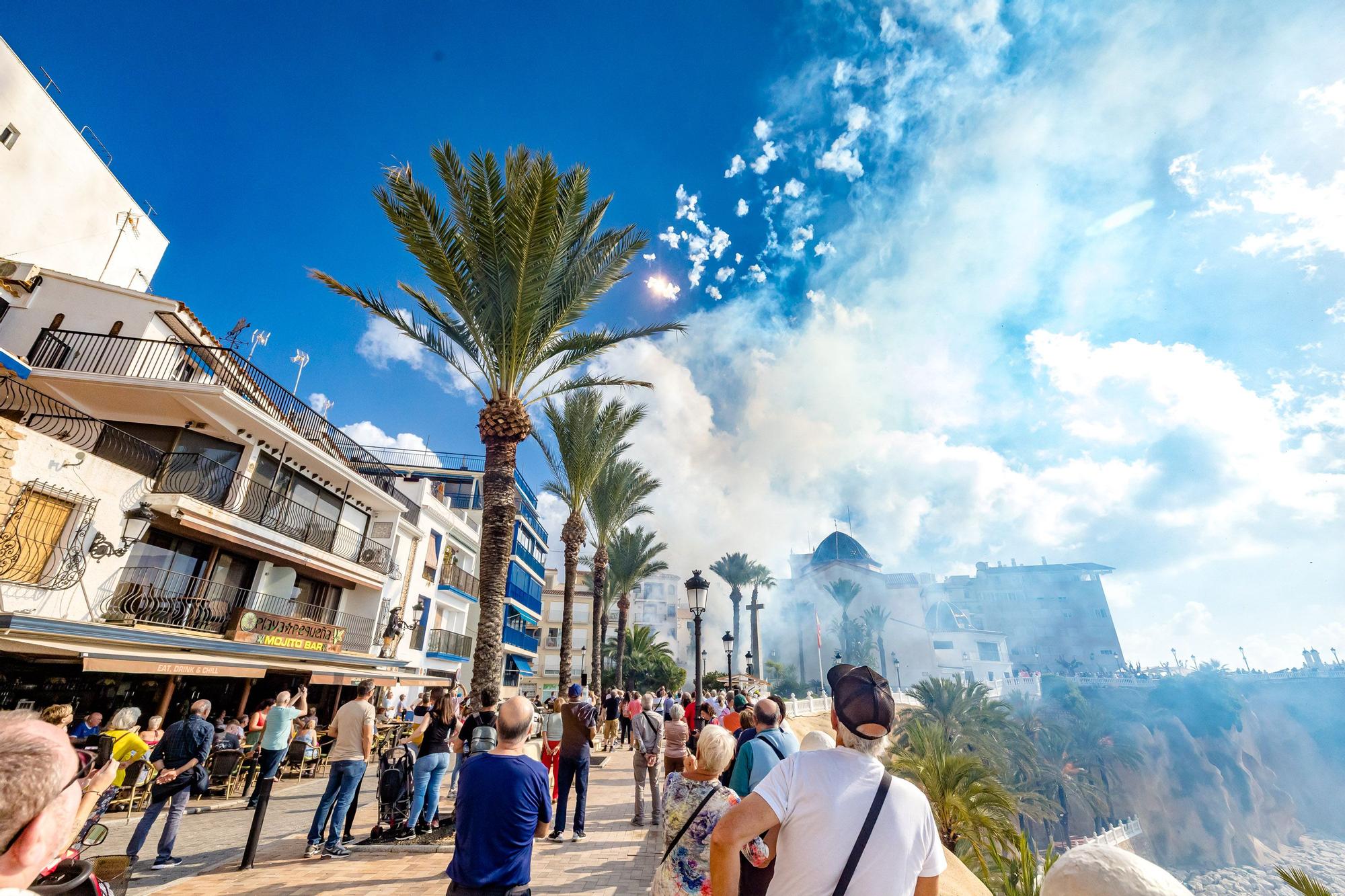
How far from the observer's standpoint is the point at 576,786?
23.1 feet

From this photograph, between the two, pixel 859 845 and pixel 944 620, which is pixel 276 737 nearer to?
pixel 859 845

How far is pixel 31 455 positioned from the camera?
972 centimetres

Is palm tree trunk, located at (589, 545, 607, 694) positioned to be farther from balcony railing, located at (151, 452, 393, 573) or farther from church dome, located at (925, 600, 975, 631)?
church dome, located at (925, 600, 975, 631)

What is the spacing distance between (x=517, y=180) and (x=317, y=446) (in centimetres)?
1156

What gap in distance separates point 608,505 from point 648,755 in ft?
56.4

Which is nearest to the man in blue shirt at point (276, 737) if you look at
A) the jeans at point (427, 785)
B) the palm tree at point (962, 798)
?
the jeans at point (427, 785)

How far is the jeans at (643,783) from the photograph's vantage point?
8.34 meters

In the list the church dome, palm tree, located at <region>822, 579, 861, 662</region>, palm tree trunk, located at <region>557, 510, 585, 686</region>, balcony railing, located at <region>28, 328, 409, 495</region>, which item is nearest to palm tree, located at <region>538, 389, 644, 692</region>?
palm tree trunk, located at <region>557, 510, 585, 686</region>

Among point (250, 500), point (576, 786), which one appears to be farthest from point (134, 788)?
point (250, 500)

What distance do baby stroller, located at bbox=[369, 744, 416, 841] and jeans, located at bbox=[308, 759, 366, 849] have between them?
48cm

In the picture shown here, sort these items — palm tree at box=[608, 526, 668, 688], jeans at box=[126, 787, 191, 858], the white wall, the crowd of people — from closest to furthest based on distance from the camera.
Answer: the crowd of people < jeans at box=[126, 787, 191, 858] < the white wall < palm tree at box=[608, 526, 668, 688]

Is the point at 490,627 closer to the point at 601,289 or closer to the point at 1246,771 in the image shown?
the point at 601,289

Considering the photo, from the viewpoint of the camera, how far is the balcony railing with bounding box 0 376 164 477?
35.5ft

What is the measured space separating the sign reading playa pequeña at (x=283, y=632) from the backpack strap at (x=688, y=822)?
14.7 meters
